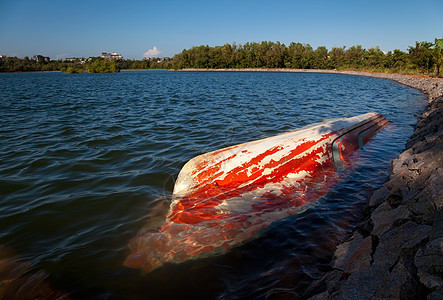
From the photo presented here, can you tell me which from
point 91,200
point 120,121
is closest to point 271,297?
point 91,200

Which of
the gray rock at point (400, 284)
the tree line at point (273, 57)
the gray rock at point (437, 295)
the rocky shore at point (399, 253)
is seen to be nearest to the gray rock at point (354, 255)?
the rocky shore at point (399, 253)

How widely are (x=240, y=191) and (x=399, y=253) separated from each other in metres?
2.49

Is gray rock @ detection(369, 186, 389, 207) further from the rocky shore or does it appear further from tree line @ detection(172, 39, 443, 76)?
tree line @ detection(172, 39, 443, 76)

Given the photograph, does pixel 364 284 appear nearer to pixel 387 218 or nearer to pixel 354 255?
pixel 354 255

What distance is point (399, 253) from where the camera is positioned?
1.71 m

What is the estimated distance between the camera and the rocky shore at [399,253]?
1.42m

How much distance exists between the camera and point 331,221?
3.26 metres

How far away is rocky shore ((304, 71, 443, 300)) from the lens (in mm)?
1423

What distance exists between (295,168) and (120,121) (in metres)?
7.38

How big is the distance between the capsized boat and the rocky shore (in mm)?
1152

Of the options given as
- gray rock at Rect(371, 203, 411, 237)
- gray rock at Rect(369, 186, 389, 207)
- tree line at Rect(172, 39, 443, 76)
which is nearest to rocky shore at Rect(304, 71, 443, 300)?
gray rock at Rect(371, 203, 411, 237)

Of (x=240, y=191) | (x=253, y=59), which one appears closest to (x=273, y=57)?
(x=253, y=59)

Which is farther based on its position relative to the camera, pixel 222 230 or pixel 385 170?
pixel 385 170

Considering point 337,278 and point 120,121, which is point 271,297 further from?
point 120,121
